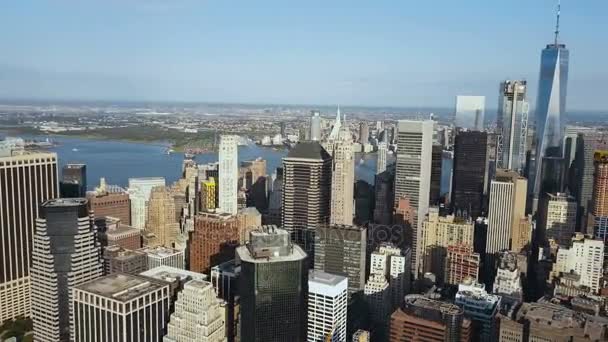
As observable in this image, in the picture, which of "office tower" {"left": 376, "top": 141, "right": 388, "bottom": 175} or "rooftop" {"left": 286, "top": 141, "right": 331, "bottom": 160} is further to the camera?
"office tower" {"left": 376, "top": 141, "right": 388, "bottom": 175}

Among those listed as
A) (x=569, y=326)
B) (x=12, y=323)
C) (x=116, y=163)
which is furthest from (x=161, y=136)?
(x=569, y=326)

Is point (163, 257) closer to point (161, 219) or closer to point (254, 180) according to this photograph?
point (161, 219)

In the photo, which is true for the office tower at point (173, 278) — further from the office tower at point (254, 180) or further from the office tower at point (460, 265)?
the office tower at point (254, 180)

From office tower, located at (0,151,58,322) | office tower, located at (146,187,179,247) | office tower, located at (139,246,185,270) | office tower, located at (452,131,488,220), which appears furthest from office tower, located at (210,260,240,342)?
office tower, located at (452,131,488,220)

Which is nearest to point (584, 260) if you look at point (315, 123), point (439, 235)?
point (439, 235)

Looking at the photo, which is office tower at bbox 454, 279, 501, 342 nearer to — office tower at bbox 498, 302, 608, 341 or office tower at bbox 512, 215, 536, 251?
office tower at bbox 498, 302, 608, 341

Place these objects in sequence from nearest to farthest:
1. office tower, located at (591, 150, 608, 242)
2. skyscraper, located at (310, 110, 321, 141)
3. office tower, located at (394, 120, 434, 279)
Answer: office tower, located at (591, 150, 608, 242), office tower, located at (394, 120, 434, 279), skyscraper, located at (310, 110, 321, 141)

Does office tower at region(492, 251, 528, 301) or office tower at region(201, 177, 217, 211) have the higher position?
office tower at region(201, 177, 217, 211)
